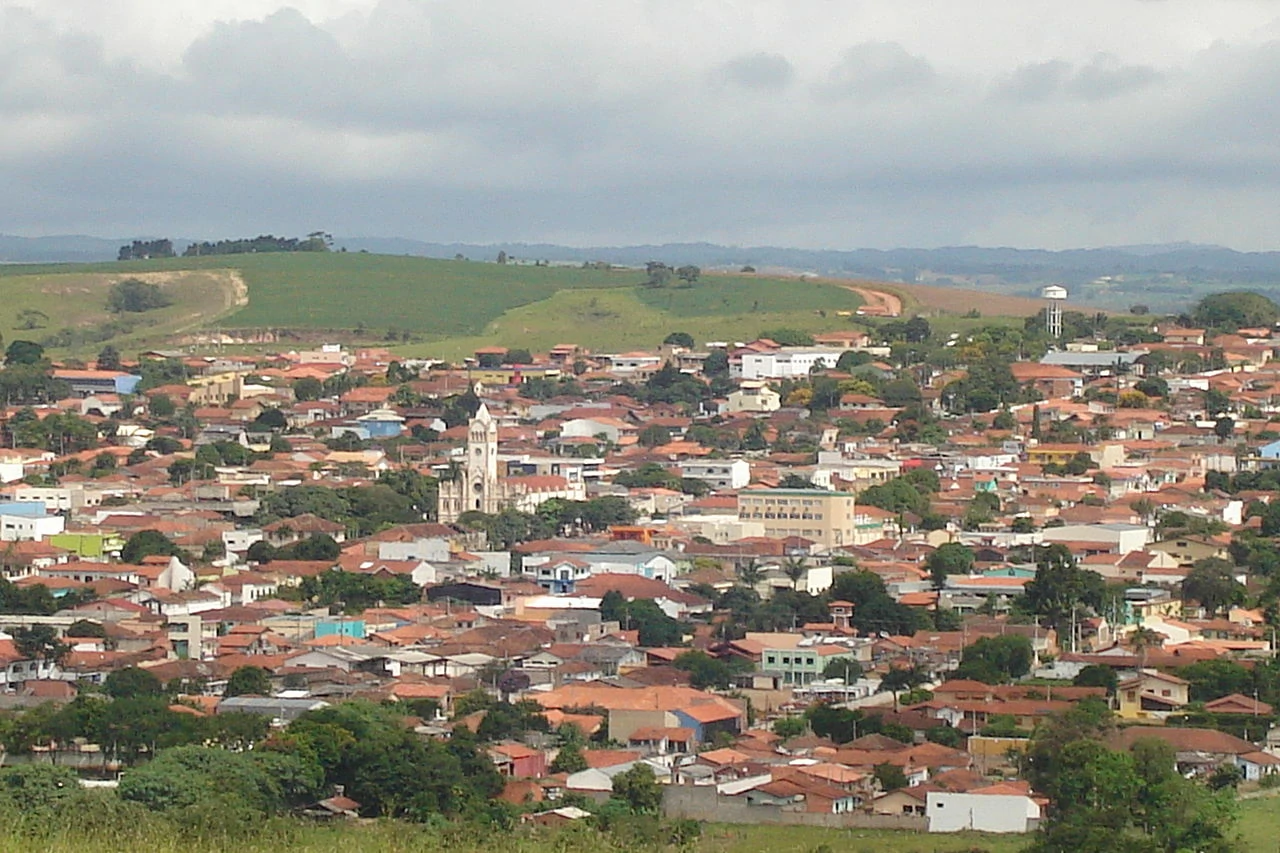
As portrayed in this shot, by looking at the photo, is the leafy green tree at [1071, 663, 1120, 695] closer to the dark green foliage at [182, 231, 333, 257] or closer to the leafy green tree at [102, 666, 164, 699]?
the leafy green tree at [102, 666, 164, 699]

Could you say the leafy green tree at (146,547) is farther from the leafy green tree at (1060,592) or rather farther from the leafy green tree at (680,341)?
the leafy green tree at (680,341)

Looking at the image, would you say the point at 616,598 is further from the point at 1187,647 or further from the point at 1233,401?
the point at 1233,401

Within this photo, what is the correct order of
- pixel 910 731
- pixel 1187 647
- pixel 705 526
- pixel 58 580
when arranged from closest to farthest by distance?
pixel 910 731, pixel 1187 647, pixel 58 580, pixel 705 526

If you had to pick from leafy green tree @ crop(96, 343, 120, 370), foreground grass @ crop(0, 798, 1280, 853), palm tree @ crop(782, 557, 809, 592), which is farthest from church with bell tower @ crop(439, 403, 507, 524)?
foreground grass @ crop(0, 798, 1280, 853)

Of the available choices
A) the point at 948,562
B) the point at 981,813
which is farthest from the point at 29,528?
the point at 981,813

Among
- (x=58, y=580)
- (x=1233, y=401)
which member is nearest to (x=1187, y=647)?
(x=58, y=580)

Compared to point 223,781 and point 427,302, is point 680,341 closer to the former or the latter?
point 427,302
